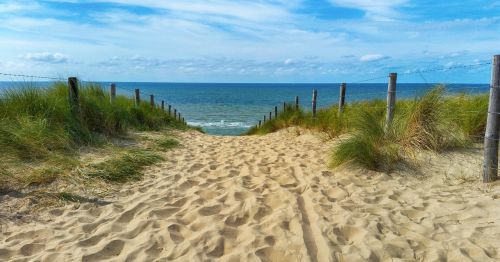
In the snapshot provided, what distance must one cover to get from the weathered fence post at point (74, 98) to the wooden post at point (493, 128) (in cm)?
649

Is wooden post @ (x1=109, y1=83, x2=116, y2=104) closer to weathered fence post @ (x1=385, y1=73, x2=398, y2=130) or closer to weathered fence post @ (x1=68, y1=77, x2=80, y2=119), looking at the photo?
weathered fence post @ (x1=68, y1=77, x2=80, y2=119)

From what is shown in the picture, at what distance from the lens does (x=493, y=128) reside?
4.77 metres

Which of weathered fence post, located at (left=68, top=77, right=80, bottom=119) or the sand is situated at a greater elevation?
weathered fence post, located at (left=68, top=77, right=80, bottom=119)

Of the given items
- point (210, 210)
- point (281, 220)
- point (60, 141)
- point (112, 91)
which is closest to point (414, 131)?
Answer: point (281, 220)

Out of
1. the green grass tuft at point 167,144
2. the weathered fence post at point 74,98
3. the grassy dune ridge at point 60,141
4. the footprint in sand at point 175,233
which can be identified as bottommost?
the footprint in sand at point 175,233

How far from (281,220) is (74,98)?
207 inches

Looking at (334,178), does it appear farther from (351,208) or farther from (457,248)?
(457,248)

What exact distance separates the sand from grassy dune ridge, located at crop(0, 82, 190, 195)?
0.66 m

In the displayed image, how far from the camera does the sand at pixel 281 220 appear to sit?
10.7 feet

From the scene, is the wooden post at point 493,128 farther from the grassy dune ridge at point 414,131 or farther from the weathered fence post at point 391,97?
the weathered fence post at point 391,97

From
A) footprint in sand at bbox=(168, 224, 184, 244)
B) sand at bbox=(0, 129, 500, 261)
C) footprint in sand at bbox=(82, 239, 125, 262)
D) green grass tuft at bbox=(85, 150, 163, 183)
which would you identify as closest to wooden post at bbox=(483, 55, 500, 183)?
sand at bbox=(0, 129, 500, 261)

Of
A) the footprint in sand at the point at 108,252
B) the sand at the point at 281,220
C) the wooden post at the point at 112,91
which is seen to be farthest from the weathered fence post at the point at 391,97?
the wooden post at the point at 112,91

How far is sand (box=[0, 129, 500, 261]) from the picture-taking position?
325cm

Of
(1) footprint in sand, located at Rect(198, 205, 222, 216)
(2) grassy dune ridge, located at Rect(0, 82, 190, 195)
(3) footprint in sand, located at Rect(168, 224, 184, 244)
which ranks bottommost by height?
(3) footprint in sand, located at Rect(168, 224, 184, 244)
